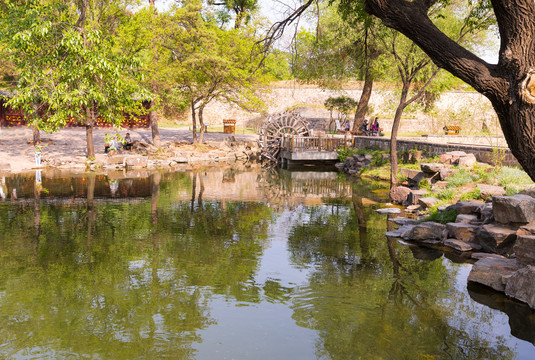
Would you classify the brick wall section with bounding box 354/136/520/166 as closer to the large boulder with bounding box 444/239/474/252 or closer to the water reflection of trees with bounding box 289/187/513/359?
the large boulder with bounding box 444/239/474/252

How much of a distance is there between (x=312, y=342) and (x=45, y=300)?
11.9 feet

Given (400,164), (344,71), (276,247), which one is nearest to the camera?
(276,247)

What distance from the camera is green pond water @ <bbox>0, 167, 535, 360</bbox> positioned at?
544 centimetres

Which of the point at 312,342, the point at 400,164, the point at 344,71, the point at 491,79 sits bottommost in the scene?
the point at 312,342

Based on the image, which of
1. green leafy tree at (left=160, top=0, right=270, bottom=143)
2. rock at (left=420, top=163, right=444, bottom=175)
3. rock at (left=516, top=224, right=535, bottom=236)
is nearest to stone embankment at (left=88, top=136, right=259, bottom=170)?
green leafy tree at (left=160, top=0, right=270, bottom=143)

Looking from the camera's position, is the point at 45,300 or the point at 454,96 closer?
the point at 45,300

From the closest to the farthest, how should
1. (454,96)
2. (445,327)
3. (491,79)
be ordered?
(491,79), (445,327), (454,96)

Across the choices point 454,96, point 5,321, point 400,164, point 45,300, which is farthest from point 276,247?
point 454,96

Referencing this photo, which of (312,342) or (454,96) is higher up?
(454,96)

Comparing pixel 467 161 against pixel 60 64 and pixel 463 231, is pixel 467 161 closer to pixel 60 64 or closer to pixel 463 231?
pixel 463 231

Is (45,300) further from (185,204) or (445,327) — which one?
(185,204)

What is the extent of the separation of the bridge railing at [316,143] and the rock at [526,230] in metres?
18.4

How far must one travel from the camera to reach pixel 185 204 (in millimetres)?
13742

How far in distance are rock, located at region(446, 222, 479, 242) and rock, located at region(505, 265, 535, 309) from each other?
102 inches
